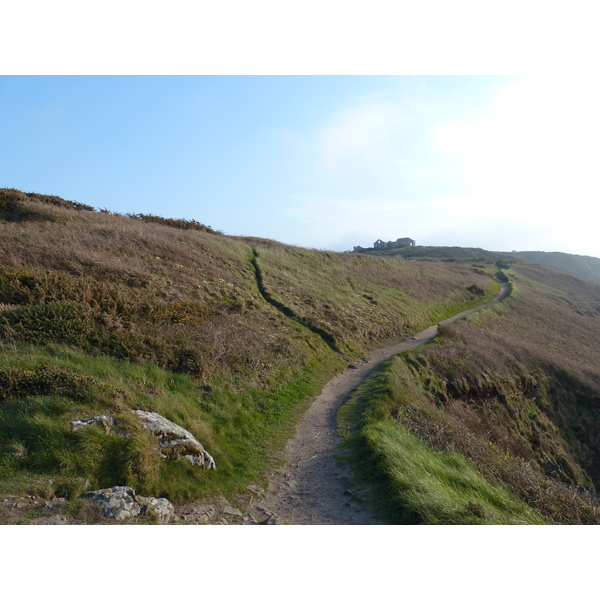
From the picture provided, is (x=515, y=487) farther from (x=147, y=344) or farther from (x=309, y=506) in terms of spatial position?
(x=147, y=344)

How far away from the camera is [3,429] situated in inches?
301

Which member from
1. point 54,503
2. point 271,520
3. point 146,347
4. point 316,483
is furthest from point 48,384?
point 316,483

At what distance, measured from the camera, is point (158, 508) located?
679 cm

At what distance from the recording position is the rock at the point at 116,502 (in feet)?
20.9

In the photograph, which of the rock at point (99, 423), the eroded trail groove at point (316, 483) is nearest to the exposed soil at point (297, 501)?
the eroded trail groove at point (316, 483)

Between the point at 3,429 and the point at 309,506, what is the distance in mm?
6124

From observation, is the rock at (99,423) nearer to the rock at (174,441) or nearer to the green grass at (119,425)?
the green grass at (119,425)

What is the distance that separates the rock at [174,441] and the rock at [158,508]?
1.39 meters

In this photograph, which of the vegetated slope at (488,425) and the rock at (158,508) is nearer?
the rock at (158,508)

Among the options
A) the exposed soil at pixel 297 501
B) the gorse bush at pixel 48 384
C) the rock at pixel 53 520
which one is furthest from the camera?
the gorse bush at pixel 48 384

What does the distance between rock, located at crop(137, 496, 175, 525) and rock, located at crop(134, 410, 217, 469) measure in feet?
4.56

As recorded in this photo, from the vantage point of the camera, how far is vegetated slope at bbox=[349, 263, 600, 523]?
8875mm

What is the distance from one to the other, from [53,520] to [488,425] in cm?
1801

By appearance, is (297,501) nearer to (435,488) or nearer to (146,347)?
(435,488)
